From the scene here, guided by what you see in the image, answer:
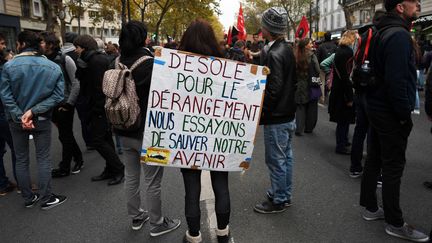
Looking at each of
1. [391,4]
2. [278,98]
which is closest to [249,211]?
[278,98]

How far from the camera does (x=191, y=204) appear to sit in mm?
2873

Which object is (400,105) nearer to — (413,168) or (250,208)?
(250,208)

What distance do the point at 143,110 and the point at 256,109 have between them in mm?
984

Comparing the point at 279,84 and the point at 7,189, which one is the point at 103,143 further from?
the point at 279,84

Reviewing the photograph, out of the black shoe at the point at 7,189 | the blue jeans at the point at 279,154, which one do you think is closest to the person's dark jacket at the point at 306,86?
the blue jeans at the point at 279,154

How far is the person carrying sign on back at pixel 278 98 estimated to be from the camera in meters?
3.28

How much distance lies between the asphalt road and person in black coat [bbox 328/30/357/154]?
523mm

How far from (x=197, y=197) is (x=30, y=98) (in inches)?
89.7

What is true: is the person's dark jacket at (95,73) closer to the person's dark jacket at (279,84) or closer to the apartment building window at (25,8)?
the person's dark jacket at (279,84)

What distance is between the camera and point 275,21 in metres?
3.41

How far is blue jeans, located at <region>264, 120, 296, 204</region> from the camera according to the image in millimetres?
3531

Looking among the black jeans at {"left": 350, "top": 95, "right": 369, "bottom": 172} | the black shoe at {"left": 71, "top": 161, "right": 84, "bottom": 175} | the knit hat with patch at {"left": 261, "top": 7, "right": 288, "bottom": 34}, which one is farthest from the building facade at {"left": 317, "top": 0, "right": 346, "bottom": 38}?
the knit hat with patch at {"left": 261, "top": 7, "right": 288, "bottom": 34}

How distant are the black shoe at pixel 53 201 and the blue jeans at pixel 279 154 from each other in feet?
8.26

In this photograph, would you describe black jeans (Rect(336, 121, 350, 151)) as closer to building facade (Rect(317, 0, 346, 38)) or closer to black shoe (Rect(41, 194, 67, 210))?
black shoe (Rect(41, 194, 67, 210))
